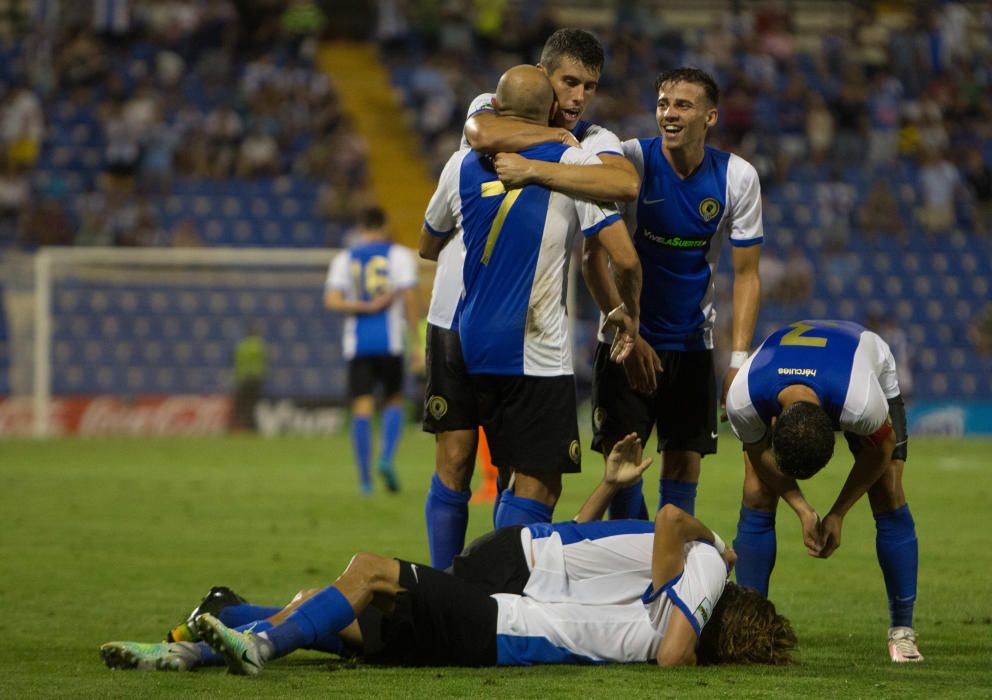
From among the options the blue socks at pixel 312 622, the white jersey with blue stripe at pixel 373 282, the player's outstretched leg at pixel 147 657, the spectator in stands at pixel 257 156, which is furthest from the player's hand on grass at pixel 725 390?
the spectator in stands at pixel 257 156

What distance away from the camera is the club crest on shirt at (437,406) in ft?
20.4

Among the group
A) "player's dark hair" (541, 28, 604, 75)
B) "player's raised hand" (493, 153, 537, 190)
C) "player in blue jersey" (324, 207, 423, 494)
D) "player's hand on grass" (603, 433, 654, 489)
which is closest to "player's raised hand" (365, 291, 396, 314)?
"player in blue jersey" (324, 207, 423, 494)

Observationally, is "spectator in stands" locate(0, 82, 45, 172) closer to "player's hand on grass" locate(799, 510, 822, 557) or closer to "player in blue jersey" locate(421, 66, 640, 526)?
"player in blue jersey" locate(421, 66, 640, 526)

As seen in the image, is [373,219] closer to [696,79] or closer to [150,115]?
[696,79]

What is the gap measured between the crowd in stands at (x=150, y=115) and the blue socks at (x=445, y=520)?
1657cm

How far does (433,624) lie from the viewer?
525cm

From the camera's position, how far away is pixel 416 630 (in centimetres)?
528

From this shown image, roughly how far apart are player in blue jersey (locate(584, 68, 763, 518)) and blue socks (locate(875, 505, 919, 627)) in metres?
0.96

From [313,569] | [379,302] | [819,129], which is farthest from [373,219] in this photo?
[819,129]

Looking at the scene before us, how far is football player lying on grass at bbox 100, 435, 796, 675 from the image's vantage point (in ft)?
17.1

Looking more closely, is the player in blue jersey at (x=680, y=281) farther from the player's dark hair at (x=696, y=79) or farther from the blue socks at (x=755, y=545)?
the blue socks at (x=755, y=545)

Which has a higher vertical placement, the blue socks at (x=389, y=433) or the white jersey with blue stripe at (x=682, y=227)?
the white jersey with blue stripe at (x=682, y=227)

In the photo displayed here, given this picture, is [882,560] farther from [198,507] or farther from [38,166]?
[38,166]

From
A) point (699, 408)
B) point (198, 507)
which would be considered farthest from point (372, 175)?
point (699, 408)
